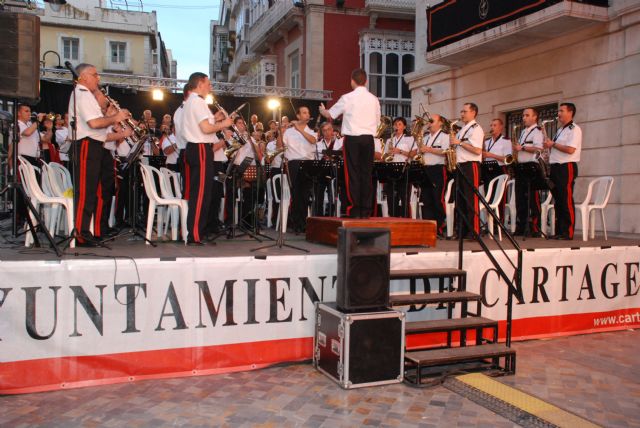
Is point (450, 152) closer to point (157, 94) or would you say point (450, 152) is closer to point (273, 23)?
point (157, 94)

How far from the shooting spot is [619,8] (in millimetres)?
10562

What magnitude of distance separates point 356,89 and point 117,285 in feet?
13.0

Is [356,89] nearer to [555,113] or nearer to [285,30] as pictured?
[555,113]

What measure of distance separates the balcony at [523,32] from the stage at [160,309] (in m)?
6.62

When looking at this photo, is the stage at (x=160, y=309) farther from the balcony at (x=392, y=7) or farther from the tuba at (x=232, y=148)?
the balcony at (x=392, y=7)

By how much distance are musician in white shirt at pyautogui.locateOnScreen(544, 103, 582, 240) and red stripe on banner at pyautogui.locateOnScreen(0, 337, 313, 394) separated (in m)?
5.15

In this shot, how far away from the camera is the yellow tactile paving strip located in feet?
13.0

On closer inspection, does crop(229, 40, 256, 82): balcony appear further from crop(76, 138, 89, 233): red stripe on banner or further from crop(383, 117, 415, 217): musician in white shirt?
crop(76, 138, 89, 233): red stripe on banner

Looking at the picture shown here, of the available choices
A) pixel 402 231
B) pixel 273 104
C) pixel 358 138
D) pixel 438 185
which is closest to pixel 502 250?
pixel 402 231

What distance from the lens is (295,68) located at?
25.4 meters

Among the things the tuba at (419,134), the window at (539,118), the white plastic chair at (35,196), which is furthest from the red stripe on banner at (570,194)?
the white plastic chair at (35,196)

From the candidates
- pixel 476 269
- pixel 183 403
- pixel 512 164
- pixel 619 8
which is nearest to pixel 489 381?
pixel 476 269

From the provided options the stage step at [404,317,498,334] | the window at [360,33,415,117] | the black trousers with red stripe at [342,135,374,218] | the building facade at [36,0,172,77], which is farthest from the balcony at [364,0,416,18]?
the building facade at [36,0,172,77]

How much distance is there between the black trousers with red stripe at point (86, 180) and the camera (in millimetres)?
6379
